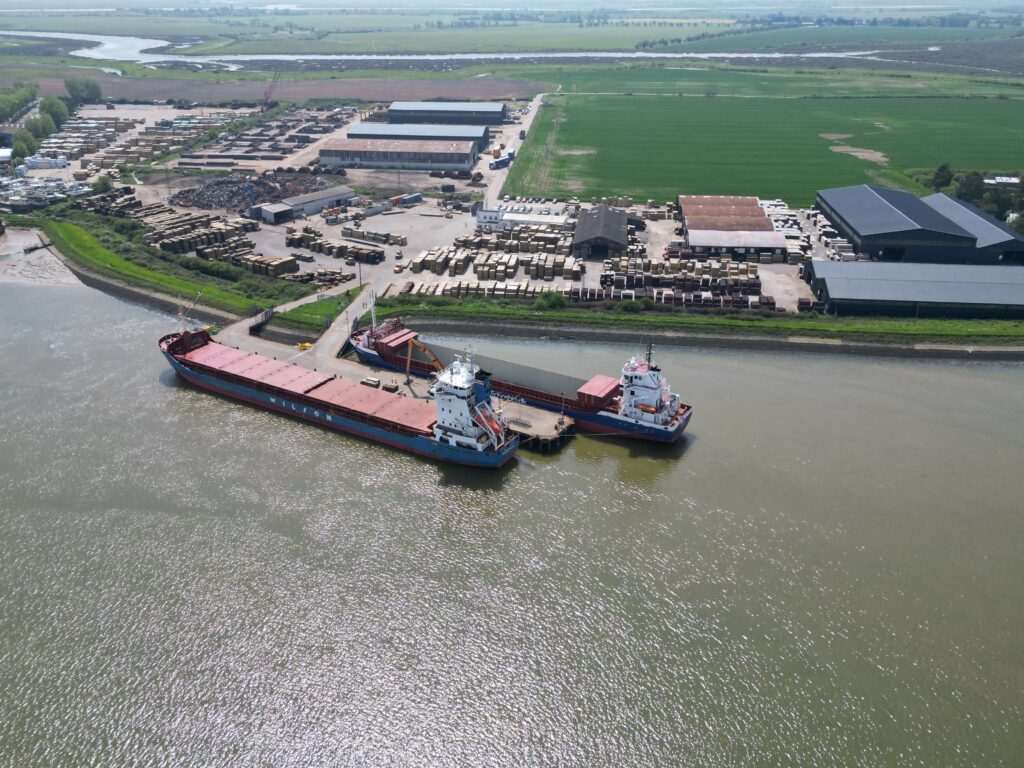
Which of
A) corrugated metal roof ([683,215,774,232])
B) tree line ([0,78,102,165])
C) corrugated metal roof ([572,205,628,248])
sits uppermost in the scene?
corrugated metal roof ([572,205,628,248])

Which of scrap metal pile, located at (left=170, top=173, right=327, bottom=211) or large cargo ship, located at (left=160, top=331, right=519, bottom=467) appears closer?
large cargo ship, located at (left=160, top=331, right=519, bottom=467)

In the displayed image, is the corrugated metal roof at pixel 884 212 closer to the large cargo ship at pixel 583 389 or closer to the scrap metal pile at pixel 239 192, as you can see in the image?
the large cargo ship at pixel 583 389

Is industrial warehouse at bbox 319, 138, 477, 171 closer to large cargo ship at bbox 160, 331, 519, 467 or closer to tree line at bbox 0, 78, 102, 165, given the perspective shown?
tree line at bbox 0, 78, 102, 165

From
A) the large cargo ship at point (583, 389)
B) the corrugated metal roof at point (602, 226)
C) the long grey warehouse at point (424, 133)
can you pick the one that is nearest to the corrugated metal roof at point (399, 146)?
the long grey warehouse at point (424, 133)

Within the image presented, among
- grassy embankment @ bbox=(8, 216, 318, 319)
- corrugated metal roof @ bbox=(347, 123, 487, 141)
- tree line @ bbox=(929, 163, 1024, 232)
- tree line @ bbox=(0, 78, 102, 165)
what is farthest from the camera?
corrugated metal roof @ bbox=(347, 123, 487, 141)

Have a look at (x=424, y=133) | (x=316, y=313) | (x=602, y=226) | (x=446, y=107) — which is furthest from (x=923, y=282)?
(x=446, y=107)

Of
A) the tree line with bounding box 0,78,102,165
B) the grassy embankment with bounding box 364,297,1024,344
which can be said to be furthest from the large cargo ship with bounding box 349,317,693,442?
the tree line with bounding box 0,78,102,165
